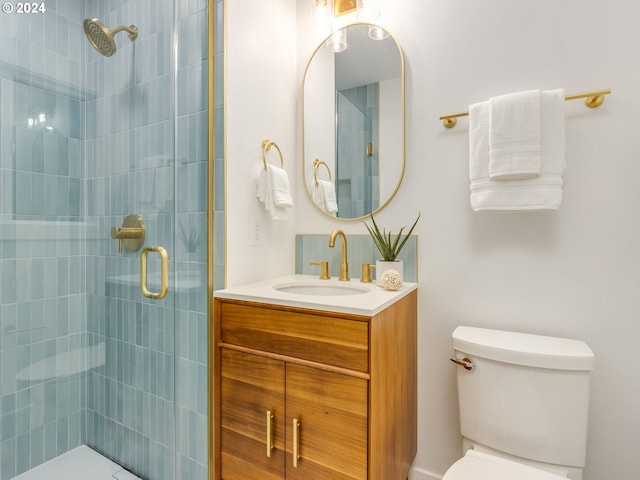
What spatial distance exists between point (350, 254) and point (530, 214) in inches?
28.8

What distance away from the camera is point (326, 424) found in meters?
1.01

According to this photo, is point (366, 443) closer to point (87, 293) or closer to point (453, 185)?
point (453, 185)

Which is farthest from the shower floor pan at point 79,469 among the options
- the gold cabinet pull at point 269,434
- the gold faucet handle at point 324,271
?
the gold faucet handle at point 324,271

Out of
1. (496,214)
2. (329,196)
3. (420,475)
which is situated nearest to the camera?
(496,214)

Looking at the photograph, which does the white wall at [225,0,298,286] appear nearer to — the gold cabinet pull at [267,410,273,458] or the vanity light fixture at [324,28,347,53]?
the vanity light fixture at [324,28,347,53]

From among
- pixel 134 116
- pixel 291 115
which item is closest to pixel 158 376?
pixel 134 116

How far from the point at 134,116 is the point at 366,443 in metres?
1.48

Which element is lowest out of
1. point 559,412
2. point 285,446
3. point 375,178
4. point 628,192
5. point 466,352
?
point 285,446

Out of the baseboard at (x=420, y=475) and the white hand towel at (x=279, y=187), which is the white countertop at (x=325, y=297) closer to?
the white hand towel at (x=279, y=187)

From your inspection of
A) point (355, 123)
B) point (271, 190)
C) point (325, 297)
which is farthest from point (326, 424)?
point (355, 123)

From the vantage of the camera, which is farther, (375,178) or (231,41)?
(375,178)

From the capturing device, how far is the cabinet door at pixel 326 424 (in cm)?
96

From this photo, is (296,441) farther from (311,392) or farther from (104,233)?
(104,233)

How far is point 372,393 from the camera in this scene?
941mm
